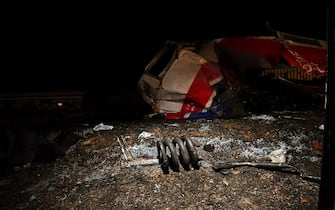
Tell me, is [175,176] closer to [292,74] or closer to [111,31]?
[292,74]

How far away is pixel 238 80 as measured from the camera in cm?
463

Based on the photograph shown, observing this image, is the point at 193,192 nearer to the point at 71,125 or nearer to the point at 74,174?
the point at 74,174

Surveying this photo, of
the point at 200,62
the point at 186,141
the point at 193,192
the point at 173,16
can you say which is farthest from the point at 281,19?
the point at 193,192

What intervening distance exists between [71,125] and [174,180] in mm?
2011

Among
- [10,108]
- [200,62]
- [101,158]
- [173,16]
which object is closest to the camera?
[101,158]

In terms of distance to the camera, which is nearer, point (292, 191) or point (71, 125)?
point (292, 191)

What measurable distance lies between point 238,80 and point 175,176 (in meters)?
2.76

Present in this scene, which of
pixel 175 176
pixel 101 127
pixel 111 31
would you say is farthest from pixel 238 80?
pixel 111 31

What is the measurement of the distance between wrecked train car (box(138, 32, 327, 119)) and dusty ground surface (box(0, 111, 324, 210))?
0.95 metres

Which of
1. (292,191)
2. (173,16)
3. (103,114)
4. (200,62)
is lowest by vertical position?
(103,114)

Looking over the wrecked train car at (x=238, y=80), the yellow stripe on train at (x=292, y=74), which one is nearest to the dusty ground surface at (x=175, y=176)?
the wrecked train car at (x=238, y=80)

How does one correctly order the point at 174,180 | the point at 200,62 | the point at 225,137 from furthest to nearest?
1. the point at 200,62
2. the point at 225,137
3. the point at 174,180

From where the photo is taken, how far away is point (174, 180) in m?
2.31

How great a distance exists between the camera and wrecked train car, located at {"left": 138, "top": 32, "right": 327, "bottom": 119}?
171 inches
